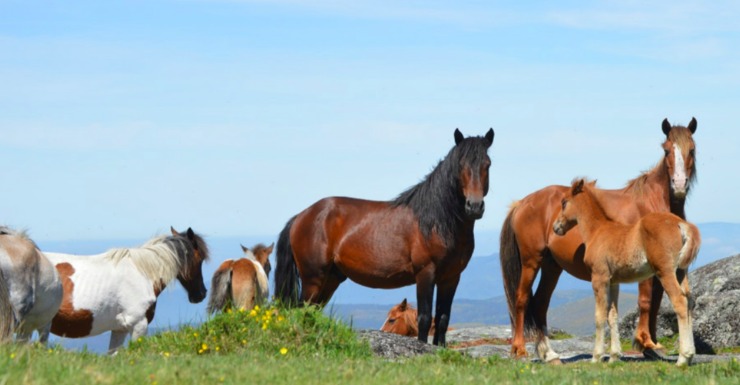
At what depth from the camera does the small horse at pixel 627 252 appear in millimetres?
13836

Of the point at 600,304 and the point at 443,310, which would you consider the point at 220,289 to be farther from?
the point at 600,304

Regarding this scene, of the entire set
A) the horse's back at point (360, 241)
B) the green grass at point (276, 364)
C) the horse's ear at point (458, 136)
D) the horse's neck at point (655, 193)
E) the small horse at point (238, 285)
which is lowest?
the green grass at point (276, 364)

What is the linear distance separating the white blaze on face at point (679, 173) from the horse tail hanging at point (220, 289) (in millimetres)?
7181

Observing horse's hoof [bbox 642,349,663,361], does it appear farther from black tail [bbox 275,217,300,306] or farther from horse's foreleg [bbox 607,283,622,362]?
black tail [bbox 275,217,300,306]

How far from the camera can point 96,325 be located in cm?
1594

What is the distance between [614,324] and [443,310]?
299cm

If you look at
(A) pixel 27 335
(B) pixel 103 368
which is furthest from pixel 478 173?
(B) pixel 103 368

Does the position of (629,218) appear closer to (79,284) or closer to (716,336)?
(716,336)

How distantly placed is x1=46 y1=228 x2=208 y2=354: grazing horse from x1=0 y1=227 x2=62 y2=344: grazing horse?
5.72ft

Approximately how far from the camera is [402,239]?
17.0 m

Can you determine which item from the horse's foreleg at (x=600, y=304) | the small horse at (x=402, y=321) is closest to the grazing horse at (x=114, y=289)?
the small horse at (x=402, y=321)

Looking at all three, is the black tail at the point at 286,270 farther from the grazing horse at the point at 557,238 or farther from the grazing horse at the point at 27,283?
the grazing horse at the point at 27,283

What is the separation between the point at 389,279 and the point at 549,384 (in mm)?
8078

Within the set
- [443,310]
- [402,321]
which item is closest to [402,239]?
[443,310]
